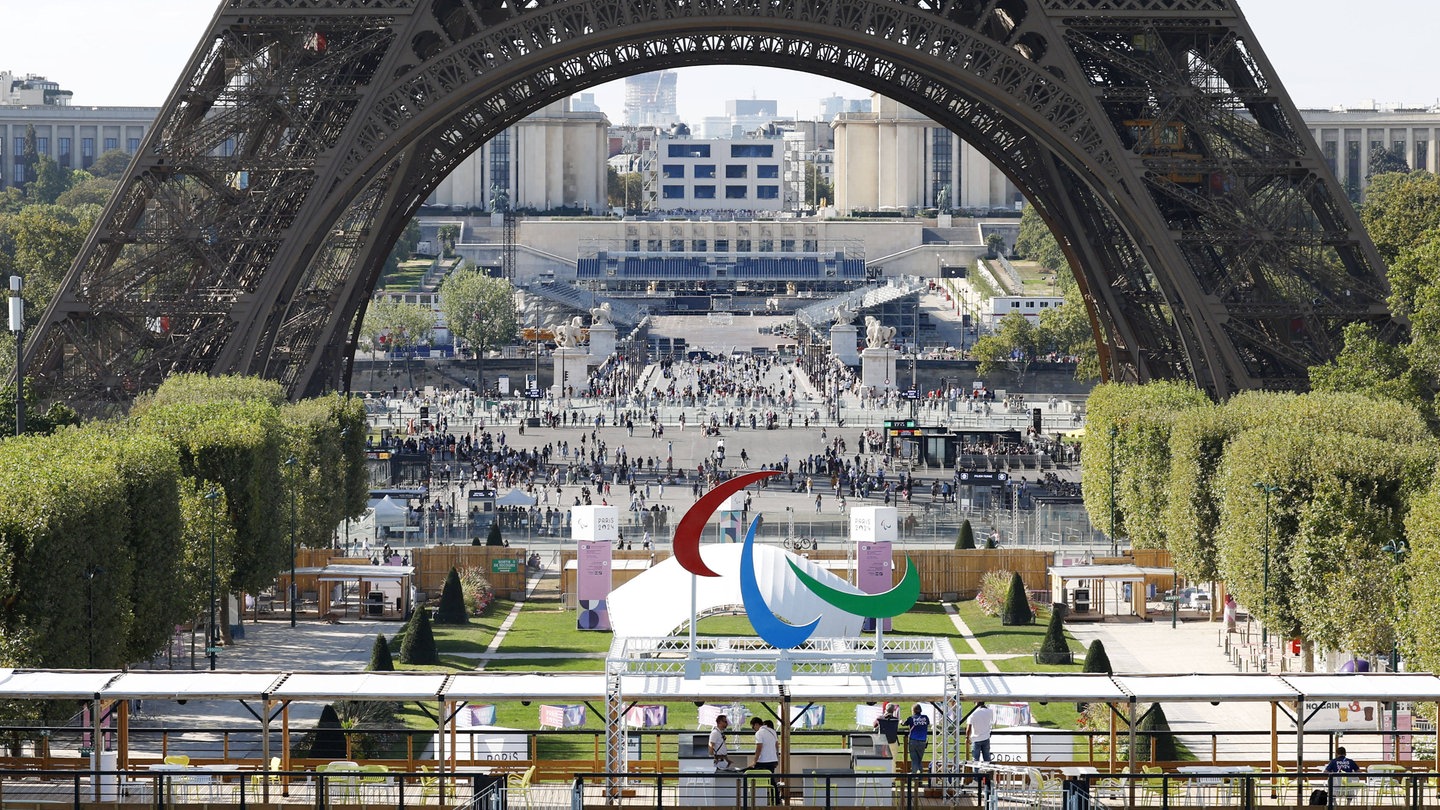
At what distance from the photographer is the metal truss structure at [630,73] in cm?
5250

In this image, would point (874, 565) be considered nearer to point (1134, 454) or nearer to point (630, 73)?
point (1134, 454)

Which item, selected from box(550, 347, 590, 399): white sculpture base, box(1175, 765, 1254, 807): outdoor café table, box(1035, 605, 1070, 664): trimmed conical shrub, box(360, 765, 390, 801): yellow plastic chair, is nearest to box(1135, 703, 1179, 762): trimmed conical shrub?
box(1175, 765, 1254, 807): outdoor café table

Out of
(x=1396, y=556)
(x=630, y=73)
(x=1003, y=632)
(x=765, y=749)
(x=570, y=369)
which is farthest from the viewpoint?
(x=570, y=369)

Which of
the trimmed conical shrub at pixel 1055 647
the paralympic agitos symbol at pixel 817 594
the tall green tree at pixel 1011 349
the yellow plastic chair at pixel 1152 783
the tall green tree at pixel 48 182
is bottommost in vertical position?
the trimmed conical shrub at pixel 1055 647

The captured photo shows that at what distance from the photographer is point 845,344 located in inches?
5217

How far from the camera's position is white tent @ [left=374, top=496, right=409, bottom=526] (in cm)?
6712

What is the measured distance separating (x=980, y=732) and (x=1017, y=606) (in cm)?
2546

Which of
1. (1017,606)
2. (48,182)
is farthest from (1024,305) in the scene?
(1017,606)

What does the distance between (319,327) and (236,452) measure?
17008 millimetres

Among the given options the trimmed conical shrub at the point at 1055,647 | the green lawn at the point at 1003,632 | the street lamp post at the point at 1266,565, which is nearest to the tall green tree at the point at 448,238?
the green lawn at the point at 1003,632

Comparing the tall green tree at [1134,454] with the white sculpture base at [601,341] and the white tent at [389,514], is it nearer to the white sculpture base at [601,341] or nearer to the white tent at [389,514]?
the white tent at [389,514]

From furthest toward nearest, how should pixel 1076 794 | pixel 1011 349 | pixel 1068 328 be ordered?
1. pixel 1011 349
2. pixel 1068 328
3. pixel 1076 794

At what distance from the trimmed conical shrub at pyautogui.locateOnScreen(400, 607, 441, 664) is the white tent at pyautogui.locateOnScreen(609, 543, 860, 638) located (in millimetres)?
4204

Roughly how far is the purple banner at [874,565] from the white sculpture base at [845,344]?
79.8m
